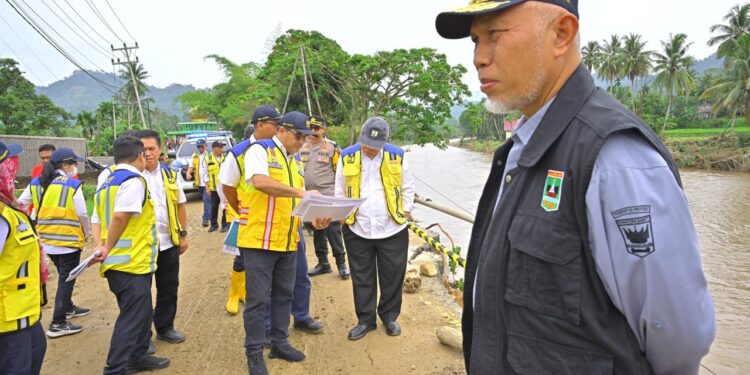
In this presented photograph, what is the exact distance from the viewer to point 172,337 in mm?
4152

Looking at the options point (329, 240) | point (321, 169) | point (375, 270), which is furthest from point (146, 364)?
point (321, 169)

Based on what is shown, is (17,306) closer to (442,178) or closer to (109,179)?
(109,179)

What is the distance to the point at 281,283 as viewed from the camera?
142 inches

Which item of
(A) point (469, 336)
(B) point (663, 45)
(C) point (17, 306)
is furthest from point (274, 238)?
(B) point (663, 45)

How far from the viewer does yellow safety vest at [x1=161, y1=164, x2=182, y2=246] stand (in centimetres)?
412

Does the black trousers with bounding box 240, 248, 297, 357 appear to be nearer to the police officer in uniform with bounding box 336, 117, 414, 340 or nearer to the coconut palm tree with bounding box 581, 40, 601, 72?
the police officer in uniform with bounding box 336, 117, 414, 340

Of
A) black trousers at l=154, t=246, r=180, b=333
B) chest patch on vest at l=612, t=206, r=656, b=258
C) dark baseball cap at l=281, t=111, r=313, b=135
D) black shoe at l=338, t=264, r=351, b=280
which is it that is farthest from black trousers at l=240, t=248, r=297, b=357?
chest patch on vest at l=612, t=206, r=656, b=258

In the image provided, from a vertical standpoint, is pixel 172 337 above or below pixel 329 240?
below

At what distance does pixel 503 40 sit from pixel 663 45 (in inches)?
2093

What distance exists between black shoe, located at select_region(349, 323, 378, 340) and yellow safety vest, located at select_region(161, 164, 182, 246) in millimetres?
1872

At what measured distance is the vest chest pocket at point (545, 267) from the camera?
109 cm

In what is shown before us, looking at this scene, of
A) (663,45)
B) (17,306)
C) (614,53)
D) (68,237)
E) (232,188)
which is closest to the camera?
(17,306)

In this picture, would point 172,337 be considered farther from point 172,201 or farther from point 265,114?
point 265,114

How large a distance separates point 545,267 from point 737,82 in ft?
142
